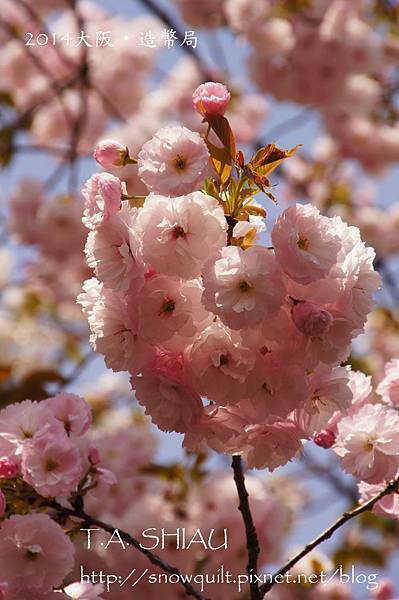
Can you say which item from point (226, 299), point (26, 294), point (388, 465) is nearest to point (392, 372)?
point (388, 465)

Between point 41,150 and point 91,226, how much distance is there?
3.38 metres

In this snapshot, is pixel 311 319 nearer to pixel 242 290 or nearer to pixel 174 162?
pixel 242 290

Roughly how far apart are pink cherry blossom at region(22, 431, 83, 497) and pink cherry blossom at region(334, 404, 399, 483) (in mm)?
434

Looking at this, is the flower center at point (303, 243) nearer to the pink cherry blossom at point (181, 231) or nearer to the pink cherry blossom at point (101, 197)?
the pink cherry blossom at point (181, 231)

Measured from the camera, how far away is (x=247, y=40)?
5082 millimetres

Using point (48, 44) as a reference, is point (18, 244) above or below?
below

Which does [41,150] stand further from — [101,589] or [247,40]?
[101,589]

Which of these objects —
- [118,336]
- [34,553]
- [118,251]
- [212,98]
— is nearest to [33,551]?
[34,553]

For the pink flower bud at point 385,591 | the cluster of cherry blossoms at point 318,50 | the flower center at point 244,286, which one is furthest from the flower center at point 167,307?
the cluster of cherry blossoms at point 318,50

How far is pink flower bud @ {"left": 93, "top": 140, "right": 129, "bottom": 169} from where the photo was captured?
141 centimetres

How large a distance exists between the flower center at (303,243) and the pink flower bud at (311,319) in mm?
75

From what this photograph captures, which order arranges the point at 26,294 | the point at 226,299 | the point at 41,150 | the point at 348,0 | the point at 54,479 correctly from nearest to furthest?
1. the point at 226,299
2. the point at 54,479
3. the point at 41,150
4. the point at 348,0
5. the point at 26,294

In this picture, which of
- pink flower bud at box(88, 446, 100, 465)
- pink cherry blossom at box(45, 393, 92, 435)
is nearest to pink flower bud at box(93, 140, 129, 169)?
pink cherry blossom at box(45, 393, 92, 435)

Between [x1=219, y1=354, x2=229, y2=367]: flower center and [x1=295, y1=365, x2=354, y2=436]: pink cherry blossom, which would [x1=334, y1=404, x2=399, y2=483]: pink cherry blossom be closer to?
[x1=295, y1=365, x2=354, y2=436]: pink cherry blossom
